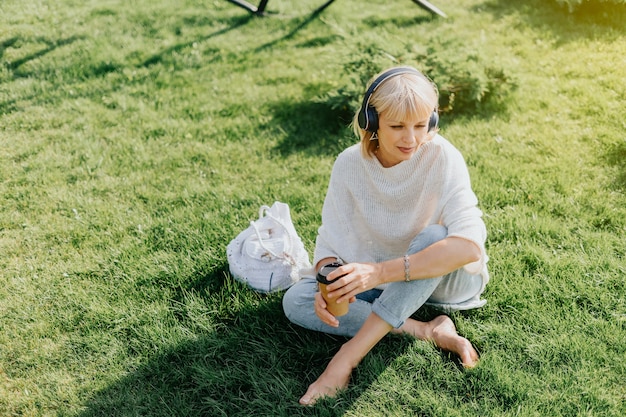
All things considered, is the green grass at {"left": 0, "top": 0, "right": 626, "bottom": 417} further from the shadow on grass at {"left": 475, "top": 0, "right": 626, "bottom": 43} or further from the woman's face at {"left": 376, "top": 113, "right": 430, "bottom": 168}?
the woman's face at {"left": 376, "top": 113, "right": 430, "bottom": 168}

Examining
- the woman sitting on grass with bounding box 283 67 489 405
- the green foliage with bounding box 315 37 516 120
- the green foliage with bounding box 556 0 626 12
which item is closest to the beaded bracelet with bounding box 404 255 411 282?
the woman sitting on grass with bounding box 283 67 489 405

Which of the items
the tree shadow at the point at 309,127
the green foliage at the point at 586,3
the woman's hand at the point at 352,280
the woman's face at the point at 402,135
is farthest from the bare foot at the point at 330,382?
the green foliage at the point at 586,3

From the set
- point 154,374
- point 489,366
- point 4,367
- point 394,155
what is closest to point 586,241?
point 489,366

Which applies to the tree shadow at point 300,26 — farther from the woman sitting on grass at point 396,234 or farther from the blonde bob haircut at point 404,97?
the blonde bob haircut at point 404,97

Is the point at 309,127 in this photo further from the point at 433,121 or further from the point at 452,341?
the point at 452,341

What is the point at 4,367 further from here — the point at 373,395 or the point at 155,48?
the point at 155,48

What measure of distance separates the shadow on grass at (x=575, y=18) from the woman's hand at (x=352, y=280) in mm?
5014

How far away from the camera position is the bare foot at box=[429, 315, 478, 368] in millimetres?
2992

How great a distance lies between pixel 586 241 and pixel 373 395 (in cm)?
187

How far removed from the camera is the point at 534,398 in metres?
2.80

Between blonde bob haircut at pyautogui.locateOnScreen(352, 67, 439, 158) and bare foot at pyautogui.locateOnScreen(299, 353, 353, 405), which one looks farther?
bare foot at pyautogui.locateOnScreen(299, 353, 353, 405)

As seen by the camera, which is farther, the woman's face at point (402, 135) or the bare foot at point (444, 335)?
the bare foot at point (444, 335)

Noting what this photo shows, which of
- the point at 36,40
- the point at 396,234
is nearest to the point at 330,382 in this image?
the point at 396,234

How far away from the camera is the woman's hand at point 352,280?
2.66 metres
